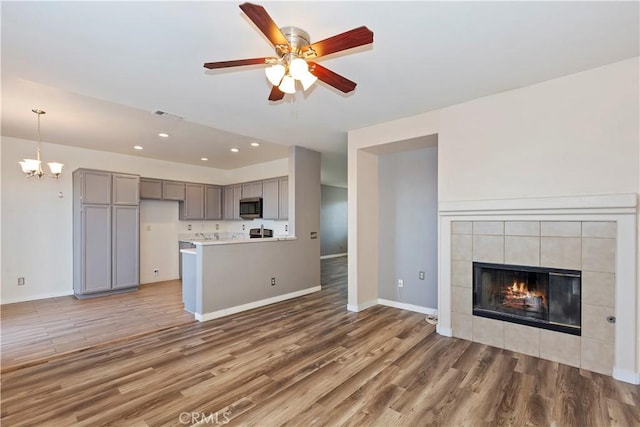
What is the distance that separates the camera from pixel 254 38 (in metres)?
2.18

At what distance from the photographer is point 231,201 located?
738 centimetres

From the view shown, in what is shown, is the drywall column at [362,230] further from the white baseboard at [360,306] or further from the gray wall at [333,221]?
the gray wall at [333,221]

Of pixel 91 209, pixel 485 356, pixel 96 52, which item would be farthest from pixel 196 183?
pixel 485 356

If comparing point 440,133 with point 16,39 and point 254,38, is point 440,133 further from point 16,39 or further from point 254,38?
point 16,39

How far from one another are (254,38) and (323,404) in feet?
9.02

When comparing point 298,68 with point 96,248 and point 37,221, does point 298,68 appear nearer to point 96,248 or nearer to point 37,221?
point 96,248

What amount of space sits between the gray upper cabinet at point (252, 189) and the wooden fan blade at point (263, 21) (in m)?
4.91

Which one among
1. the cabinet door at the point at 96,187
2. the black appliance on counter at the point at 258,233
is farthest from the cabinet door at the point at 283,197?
the cabinet door at the point at 96,187

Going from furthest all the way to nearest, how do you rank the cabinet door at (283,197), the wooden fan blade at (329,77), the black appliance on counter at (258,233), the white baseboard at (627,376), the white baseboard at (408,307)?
the black appliance on counter at (258,233)
the cabinet door at (283,197)
the white baseboard at (408,307)
the white baseboard at (627,376)
the wooden fan blade at (329,77)

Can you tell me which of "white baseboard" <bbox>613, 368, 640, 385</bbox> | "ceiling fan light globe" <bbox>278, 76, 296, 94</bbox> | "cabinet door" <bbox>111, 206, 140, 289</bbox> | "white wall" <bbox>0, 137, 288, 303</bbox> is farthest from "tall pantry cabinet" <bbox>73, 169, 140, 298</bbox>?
"white baseboard" <bbox>613, 368, 640, 385</bbox>

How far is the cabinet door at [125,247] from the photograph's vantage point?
5465mm

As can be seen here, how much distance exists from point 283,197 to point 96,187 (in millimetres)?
3338

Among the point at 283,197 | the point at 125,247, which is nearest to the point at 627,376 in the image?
the point at 283,197

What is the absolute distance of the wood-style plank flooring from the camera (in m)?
3.15
